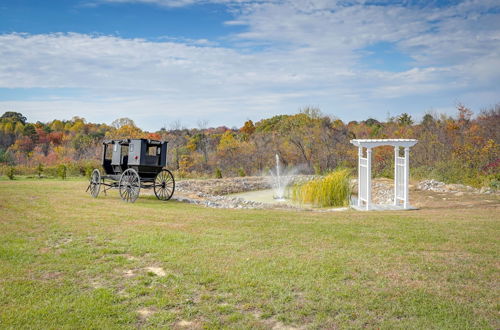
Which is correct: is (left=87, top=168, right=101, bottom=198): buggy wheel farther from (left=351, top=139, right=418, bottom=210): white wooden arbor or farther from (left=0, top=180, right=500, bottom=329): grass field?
(left=351, top=139, right=418, bottom=210): white wooden arbor

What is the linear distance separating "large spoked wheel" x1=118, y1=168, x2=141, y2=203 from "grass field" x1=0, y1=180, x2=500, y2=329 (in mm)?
2564

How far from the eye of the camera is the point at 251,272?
14.4ft

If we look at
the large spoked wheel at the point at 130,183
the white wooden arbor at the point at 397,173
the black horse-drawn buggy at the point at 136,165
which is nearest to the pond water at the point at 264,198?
the white wooden arbor at the point at 397,173

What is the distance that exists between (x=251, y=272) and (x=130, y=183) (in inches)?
265

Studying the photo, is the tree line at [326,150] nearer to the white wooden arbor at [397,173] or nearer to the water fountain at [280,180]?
the water fountain at [280,180]

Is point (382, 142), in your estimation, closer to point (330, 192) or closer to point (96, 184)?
point (330, 192)

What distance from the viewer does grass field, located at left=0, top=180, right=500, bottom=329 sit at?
3.41 meters

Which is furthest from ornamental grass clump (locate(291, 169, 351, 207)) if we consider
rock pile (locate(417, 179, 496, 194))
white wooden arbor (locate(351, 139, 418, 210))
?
rock pile (locate(417, 179, 496, 194))

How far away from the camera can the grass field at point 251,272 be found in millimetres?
3414

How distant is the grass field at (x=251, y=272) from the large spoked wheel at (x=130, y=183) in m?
2.56

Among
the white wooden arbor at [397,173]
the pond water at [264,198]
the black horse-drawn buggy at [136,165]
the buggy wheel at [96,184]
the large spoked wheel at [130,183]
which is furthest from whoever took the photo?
the pond water at [264,198]

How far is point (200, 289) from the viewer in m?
3.98

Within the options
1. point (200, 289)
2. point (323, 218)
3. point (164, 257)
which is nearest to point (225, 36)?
point (323, 218)

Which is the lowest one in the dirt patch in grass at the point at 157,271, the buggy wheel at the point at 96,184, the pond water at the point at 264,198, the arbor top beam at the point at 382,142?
the dirt patch in grass at the point at 157,271
